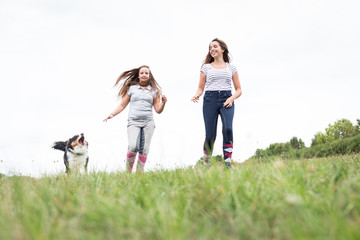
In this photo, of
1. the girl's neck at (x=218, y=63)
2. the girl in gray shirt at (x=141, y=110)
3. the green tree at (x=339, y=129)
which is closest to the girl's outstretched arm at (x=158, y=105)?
the girl in gray shirt at (x=141, y=110)

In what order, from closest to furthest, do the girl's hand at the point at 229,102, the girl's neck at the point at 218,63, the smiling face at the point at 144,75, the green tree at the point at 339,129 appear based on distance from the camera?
the girl's hand at the point at 229,102 < the girl's neck at the point at 218,63 < the smiling face at the point at 144,75 < the green tree at the point at 339,129

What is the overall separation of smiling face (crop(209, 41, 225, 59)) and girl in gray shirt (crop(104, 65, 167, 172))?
1360mm

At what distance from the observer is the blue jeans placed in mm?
6102

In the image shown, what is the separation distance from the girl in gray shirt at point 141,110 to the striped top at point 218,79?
1040 mm

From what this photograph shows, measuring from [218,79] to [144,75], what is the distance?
1873 millimetres

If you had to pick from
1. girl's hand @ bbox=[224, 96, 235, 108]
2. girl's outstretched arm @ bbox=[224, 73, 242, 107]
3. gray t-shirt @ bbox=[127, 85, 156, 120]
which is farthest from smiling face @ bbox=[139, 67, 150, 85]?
girl's hand @ bbox=[224, 96, 235, 108]

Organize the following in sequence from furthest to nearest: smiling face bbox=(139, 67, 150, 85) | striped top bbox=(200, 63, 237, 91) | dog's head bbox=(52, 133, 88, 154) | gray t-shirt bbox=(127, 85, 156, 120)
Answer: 1. dog's head bbox=(52, 133, 88, 154)
2. smiling face bbox=(139, 67, 150, 85)
3. gray t-shirt bbox=(127, 85, 156, 120)
4. striped top bbox=(200, 63, 237, 91)

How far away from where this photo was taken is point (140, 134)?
698cm

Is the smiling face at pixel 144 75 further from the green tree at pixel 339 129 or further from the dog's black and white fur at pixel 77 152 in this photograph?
the green tree at pixel 339 129

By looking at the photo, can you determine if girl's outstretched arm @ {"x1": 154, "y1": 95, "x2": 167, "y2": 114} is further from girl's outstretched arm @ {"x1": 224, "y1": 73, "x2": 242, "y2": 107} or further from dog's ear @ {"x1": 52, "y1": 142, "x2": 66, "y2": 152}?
dog's ear @ {"x1": 52, "y1": 142, "x2": 66, "y2": 152}

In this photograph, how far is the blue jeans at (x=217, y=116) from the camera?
610 centimetres

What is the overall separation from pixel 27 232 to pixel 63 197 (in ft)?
2.33

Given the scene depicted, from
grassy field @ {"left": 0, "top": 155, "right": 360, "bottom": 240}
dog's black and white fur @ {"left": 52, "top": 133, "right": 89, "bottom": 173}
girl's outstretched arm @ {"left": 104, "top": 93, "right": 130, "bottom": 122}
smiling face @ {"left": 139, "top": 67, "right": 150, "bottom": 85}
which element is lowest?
grassy field @ {"left": 0, "top": 155, "right": 360, "bottom": 240}

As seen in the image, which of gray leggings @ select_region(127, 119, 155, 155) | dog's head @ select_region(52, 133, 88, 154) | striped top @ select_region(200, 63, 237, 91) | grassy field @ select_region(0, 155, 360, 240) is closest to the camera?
grassy field @ select_region(0, 155, 360, 240)
